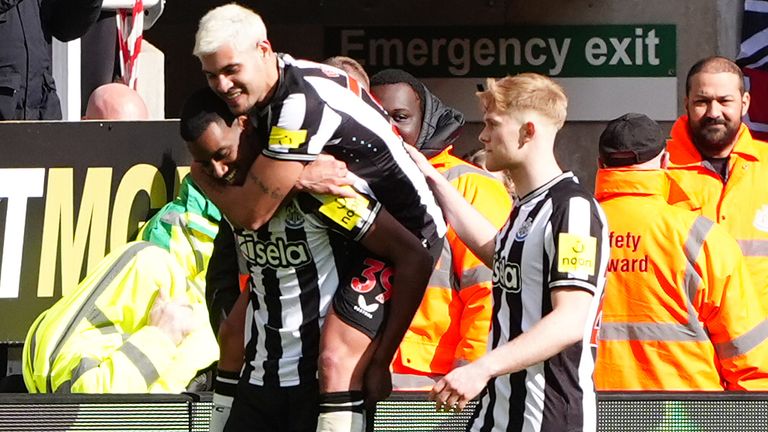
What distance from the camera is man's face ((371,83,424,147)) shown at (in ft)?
17.3

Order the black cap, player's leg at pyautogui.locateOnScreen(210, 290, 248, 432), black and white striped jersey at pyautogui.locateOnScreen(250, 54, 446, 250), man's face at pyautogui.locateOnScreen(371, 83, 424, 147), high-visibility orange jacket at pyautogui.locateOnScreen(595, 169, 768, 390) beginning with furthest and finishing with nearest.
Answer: man's face at pyautogui.locateOnScreen(371, 83, 424, 147) → the black cap → high-visibility orange jacket at pyautogui.locateOnScreen(595, 169, 768, 390) → player's leg at pyautogui.locateOnScreen(210, 290, 248, 432) → black and white striped jersey at pyautogui.locateOnScreen(250, 54, 446, 250)

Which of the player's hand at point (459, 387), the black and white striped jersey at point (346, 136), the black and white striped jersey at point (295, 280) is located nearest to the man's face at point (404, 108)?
the black and white striped jersey at point (346, 136)

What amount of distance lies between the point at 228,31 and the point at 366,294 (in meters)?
0.75

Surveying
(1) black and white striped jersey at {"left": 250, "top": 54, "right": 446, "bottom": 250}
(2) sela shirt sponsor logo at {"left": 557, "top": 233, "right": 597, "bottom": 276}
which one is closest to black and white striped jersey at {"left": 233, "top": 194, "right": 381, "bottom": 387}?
(1) black and white striped jersey at {"left": 250, "top": 54, "right": 446, "bottom": 250}

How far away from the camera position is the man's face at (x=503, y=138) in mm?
3717

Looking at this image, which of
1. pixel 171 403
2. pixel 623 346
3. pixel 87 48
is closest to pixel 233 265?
pixel 171 403

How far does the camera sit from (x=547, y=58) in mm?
11141

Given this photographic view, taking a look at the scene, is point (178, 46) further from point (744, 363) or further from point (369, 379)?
point (369, 379)

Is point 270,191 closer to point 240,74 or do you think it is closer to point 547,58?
point 240,74

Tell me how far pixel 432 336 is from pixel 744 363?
1061mm

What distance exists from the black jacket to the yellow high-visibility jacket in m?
1.07

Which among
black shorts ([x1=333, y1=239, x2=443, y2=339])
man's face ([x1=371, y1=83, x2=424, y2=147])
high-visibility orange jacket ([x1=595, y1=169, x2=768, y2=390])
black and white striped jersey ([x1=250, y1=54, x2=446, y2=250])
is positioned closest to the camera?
black and white striped jersey ([x1=250, y1=54, x2=446, y2=250])

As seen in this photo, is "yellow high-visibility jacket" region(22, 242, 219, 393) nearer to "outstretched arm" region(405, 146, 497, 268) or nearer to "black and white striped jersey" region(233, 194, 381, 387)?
"black and white striped jersey" region(233, 194, 381, 387)

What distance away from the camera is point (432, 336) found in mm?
5094
